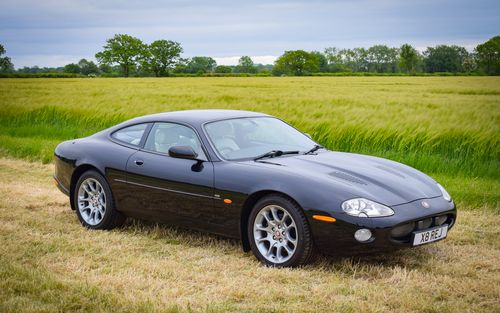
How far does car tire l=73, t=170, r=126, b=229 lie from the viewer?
680cm

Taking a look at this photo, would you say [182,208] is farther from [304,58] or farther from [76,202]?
[304,58]

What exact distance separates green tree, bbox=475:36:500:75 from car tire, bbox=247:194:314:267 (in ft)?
152

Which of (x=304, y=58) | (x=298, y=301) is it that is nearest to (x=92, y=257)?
(x=298, y=301)

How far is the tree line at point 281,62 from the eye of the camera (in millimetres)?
61938

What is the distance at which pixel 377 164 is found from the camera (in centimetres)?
614

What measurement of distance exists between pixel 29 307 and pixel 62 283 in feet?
1.70

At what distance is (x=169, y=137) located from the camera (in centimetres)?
648

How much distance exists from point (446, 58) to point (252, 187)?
193ft

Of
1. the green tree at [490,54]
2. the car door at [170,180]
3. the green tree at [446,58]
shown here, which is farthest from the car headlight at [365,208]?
the green tree at [446,58]

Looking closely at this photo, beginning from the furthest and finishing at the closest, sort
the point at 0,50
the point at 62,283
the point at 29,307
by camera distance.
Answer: the point at 0,50 → the point at 62,283 → the point at 29,307

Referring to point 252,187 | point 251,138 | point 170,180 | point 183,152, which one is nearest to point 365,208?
point 252,187

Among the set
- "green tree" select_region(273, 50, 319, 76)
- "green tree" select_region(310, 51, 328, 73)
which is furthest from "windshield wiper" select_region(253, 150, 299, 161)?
"green tree" select_region(273, 50, 319, 76)

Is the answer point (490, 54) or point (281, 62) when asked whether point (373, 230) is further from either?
point (281, 62)

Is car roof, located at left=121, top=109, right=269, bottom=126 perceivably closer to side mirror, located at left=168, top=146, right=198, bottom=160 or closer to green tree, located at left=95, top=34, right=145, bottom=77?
side mirror, located at left=168, top=146, right=198, bottom=160
